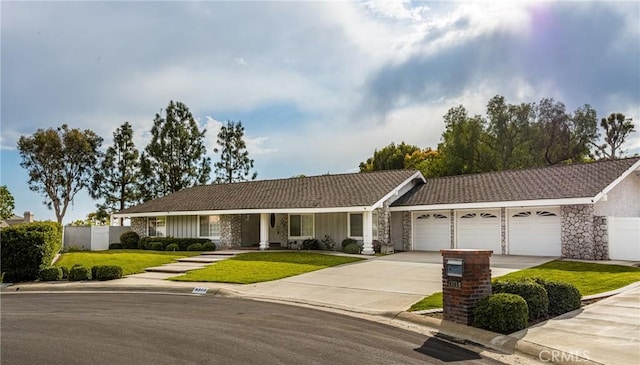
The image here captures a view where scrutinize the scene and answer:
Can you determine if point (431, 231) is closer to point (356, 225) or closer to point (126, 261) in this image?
point (356, 225)

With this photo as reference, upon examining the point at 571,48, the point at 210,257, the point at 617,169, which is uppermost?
the point at 571,48

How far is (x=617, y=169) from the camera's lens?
1972cm

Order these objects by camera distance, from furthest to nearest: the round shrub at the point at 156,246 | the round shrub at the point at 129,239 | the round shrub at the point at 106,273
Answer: the round shrub at the point at 129,239, the round shrub at the point at 156,246, the round shrub at the point at 106,273

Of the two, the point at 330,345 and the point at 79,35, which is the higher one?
the point at 79,35

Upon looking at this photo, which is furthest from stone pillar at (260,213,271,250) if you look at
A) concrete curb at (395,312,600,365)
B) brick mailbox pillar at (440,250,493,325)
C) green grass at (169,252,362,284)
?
brick mailbox pillar at (440,250,493,325)

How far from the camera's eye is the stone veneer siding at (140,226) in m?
32.1

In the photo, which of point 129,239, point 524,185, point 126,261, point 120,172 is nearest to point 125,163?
point 120,172

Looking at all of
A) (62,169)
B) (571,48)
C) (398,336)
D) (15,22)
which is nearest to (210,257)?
(15,22)

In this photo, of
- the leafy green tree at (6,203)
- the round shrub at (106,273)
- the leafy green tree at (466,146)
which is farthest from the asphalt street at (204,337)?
the leafy green tree at (6,203)

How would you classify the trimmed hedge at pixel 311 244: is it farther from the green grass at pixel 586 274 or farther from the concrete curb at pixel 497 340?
the concrete curb at pixel 497 340

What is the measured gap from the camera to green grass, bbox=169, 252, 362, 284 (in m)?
15.6

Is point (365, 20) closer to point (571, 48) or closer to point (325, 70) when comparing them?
point (325, 70)

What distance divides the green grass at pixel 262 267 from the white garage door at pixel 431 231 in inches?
204

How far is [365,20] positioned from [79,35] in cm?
960
